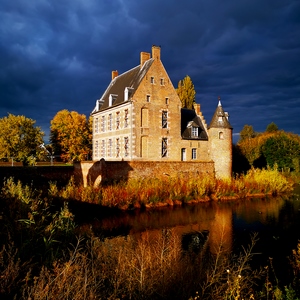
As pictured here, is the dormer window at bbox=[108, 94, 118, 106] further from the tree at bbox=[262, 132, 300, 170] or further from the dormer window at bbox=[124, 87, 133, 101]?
the tree at bbox=[262, 132, 300, 170]

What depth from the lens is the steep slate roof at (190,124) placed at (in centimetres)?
2811

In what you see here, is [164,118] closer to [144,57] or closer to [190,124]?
[190,124]

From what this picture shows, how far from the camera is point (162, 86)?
88.2 feet

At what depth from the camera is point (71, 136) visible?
40781 mm

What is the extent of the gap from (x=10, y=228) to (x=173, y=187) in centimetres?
1325

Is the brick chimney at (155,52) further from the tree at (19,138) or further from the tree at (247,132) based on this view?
the tree at (247,132)

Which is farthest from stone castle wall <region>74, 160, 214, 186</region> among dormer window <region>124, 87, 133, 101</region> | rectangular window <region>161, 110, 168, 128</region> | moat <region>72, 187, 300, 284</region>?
dormer window <region>124, 87, 133, 101</region>

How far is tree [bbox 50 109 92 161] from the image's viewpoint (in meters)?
40.8

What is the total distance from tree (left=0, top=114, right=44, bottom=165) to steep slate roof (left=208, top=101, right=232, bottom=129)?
17988 mm

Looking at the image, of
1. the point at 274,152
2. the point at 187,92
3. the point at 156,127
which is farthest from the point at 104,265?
the point at 187,92

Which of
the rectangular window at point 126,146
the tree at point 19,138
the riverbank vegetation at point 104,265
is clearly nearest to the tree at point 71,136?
the tree at point 19,138

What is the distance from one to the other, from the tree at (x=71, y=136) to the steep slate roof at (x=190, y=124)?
15.9 meters

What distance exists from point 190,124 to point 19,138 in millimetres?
18010

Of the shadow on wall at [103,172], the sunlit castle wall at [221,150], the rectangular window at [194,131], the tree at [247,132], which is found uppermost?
the tree at [247,132]
